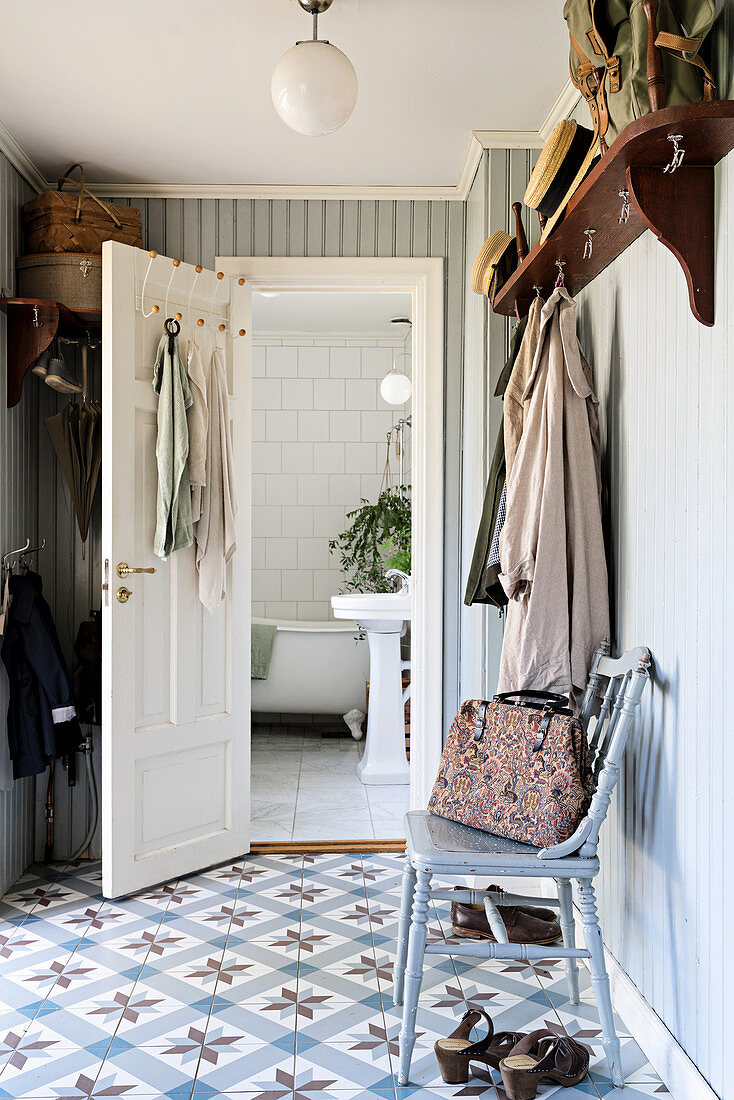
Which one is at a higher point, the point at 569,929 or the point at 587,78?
the point at 587,78

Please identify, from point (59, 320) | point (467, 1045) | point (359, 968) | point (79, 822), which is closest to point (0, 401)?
point (59, 320)

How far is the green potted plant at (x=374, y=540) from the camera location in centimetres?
551

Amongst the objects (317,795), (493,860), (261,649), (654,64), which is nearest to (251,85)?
(654,64)

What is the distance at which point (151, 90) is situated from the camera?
266 centimetres

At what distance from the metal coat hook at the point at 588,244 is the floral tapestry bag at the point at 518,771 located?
1082 mm

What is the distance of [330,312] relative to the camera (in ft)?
17.8

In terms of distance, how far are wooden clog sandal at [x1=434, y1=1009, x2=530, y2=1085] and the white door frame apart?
1430 millimetres

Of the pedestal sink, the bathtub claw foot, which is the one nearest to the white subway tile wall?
the bathtub claw foot

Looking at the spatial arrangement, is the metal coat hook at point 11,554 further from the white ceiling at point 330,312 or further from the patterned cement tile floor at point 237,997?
the white ceiling at point 330,312

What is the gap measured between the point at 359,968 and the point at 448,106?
2.53 metres

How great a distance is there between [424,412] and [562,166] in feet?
4.79

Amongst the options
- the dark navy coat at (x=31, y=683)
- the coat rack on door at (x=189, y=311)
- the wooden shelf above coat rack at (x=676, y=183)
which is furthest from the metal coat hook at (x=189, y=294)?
the wooden shelf above coat rack at (x=676, y=183)

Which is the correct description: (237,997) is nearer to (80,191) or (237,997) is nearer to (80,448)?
(80,448)

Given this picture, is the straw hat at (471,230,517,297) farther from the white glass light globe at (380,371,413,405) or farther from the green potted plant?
the green potted plant
